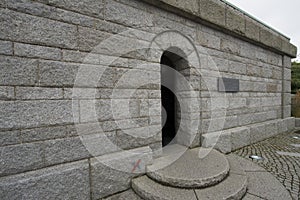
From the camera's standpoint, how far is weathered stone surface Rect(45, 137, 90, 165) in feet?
5.97

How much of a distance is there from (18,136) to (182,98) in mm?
2608

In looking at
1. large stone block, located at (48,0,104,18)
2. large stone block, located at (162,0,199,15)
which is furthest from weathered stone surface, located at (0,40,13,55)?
large stone block, located at (162,0,199,15)

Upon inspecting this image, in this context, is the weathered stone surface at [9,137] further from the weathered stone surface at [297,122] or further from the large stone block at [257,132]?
the weathered stone surface at [297,122]

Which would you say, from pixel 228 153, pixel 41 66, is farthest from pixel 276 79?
pixel 41 66

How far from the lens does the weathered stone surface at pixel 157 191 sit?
6.20 feet

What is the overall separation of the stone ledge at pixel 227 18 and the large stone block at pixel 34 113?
2.04 m

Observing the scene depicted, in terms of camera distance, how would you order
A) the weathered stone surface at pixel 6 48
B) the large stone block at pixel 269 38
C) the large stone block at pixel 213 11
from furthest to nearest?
the large stone block at pixel 269 38 → the large stone block at pixel 213 11 → the weathered stone surface at pixel 6 48

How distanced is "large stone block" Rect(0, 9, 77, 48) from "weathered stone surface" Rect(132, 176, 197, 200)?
6.54ft

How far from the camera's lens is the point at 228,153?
3.57 m

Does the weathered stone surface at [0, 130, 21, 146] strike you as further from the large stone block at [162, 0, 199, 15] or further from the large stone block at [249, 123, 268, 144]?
the large stone block at [249, 123, 268, 144]

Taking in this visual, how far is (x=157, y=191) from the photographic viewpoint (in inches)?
78.5

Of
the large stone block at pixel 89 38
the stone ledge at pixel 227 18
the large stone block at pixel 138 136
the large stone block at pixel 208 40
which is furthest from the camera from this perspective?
the large stone block at pixel 208 40

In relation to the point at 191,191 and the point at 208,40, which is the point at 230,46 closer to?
the point at 208,40

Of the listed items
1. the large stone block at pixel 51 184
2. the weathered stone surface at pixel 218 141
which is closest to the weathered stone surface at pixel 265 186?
the weathered stone surface at pixel 218 141
